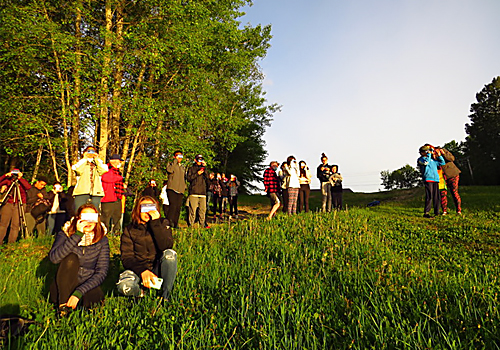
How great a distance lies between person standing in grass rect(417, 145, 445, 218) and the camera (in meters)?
9.32

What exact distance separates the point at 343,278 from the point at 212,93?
39.0 ft

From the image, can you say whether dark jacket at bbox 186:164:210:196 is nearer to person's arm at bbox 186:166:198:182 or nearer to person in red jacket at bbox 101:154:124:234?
person's arm at bbox 186:166:198:182

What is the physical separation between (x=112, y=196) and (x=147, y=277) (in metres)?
4.75

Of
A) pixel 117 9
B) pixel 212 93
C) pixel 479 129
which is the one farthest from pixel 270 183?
pixel 479 129

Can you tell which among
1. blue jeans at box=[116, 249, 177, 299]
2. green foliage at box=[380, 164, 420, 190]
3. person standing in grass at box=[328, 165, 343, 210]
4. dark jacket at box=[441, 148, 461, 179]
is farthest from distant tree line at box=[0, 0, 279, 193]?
green foliage at box=[380, 164, 420, 190]

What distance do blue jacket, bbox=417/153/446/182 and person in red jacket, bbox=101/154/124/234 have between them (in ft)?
29.7

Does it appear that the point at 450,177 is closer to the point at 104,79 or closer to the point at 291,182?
the point at 291,182

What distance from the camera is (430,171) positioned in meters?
9.37

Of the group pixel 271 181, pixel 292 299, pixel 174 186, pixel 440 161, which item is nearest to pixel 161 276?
pixel 292 299

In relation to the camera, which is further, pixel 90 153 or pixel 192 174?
pixel 192 174

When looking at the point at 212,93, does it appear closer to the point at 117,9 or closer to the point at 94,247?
the point at 117,9

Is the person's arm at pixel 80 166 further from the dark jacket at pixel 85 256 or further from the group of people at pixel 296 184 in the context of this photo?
the group of people at pixel 296 184

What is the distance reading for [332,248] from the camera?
534 cm

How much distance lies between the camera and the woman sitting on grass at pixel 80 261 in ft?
12.2
